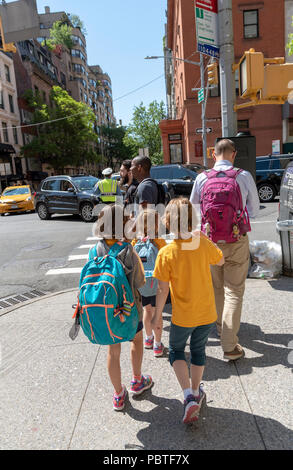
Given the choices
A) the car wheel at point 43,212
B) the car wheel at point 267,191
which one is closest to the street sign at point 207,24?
the car wheel at point 267,191

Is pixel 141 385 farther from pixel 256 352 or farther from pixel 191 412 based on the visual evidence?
pixel 256 352

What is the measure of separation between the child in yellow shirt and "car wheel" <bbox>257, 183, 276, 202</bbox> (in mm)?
13276

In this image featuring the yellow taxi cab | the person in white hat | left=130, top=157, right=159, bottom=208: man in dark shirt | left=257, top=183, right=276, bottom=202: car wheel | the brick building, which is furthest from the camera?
the brick building

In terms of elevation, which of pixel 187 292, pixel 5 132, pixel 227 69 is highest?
pixel 5 132

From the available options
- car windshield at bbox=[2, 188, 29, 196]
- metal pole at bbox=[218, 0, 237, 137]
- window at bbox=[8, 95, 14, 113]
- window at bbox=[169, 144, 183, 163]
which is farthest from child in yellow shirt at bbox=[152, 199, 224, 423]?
window at bbox=[8, 95, 14, 113]

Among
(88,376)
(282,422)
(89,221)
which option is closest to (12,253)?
(89,221)

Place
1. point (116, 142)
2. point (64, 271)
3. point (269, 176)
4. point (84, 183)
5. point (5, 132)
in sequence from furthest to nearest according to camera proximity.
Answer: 1. point (116, 142)
2. point (5, 132)
3. point (84, 183)
4. point (269, 176)
5. point (64, 271)

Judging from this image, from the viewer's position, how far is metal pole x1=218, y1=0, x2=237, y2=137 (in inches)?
231

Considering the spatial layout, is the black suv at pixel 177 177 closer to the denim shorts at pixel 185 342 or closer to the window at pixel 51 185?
the window at pixel 51 185

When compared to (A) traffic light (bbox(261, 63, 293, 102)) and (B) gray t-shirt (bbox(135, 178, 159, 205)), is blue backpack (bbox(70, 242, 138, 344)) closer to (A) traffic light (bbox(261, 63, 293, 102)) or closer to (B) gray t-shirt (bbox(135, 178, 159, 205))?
(B) gray t-shirt (bbox(135, 178, 159, 205))

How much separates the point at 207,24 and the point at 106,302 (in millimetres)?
5424

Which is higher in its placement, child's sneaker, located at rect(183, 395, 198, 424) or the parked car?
the parked car

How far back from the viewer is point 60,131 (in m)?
38.7

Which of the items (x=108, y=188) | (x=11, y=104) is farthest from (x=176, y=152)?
(x=108, y=188)
